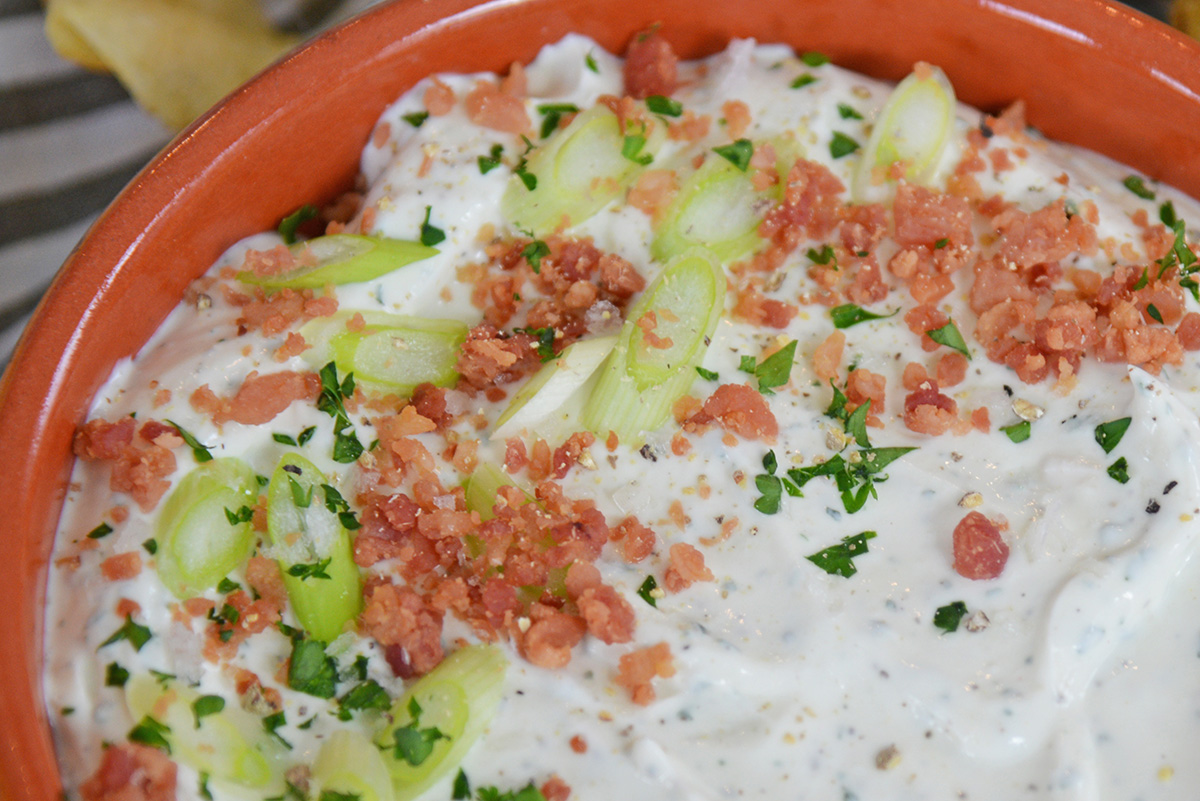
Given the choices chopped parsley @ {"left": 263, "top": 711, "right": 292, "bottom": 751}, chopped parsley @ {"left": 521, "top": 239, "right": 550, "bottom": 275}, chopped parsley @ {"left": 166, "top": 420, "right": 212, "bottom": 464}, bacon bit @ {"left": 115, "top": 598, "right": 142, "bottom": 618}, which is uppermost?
chopped parsley @ {"left": 521, "top": 239, "right": 550, "bottom": 275}

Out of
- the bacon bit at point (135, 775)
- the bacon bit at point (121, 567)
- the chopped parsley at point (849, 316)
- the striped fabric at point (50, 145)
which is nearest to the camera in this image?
the bacon bit at point (135, 775)

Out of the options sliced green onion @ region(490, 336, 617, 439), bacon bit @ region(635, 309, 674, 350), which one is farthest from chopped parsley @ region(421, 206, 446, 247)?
bacon bit @ region(635, 309, 674, 350)

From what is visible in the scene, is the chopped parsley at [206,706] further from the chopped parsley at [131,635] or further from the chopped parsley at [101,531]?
the chopped parsley at [101,531]

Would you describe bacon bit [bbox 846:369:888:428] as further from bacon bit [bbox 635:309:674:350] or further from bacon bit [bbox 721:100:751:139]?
bacon bit [bbox 721:100:751:139]

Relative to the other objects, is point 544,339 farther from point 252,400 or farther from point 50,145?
point 50,145

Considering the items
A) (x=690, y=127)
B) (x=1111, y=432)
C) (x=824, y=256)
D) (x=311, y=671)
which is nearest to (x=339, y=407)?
(x=311, y=671)

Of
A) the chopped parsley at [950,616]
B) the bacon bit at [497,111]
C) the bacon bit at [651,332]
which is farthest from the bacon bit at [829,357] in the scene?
the bacon bit at [497,111]

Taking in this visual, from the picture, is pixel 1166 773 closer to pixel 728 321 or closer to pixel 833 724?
pixel 833 724
